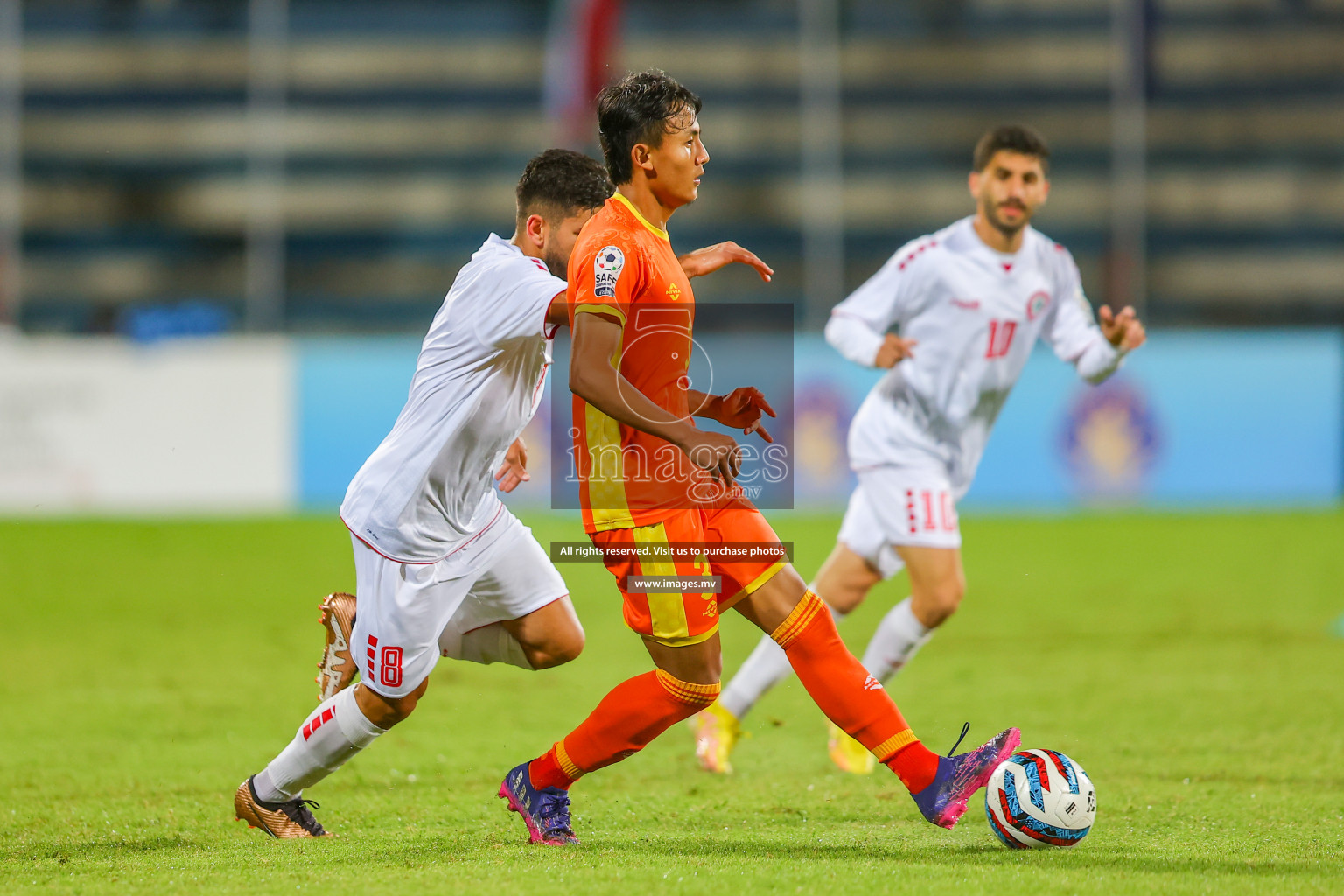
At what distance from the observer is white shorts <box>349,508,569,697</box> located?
450 centimetres

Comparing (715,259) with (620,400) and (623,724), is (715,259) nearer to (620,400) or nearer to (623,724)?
(620,400)

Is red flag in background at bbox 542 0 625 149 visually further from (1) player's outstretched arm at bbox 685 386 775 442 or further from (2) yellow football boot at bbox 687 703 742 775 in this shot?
(1) player's outstretched arm at bbox 685 386 775 442

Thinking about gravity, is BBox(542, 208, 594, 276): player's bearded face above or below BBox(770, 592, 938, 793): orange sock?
above

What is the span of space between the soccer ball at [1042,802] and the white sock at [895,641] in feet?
5.05

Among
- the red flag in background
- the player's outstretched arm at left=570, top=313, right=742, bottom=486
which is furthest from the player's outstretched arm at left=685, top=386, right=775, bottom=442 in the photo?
the red flag in background

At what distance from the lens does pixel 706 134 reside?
25.9m

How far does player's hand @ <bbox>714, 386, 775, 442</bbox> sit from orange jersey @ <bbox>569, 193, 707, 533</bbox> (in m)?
0.12

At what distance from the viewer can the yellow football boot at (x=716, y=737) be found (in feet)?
19.4

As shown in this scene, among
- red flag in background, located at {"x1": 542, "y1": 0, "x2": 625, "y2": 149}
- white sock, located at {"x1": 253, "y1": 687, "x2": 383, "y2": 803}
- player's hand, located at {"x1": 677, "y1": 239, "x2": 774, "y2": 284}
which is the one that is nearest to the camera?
white sock, located at {"x1": 253, "y1": 687, "x2": 383, "y2": 803}

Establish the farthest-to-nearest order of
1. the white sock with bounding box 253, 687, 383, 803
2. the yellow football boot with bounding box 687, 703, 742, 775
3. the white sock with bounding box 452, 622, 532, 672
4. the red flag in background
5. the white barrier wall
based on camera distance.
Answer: the red flag in background, the white barrier wall, the yellow football boot with bounding box 687, 703, 742, 775, the white sock with bounding box 452, 622, 532, 672, the white sock with bounding box 253, 687, 383, 803

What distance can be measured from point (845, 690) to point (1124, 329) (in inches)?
84.3

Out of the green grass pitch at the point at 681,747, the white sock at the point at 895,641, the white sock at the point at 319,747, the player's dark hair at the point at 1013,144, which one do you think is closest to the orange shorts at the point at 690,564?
the green grass pitch at the point at 681,747

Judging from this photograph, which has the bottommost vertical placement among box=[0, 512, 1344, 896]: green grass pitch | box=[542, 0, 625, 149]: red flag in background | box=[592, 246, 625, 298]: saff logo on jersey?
box=[0, 512, 1344, 896]: green grass pitch

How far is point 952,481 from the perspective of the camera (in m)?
6.31
